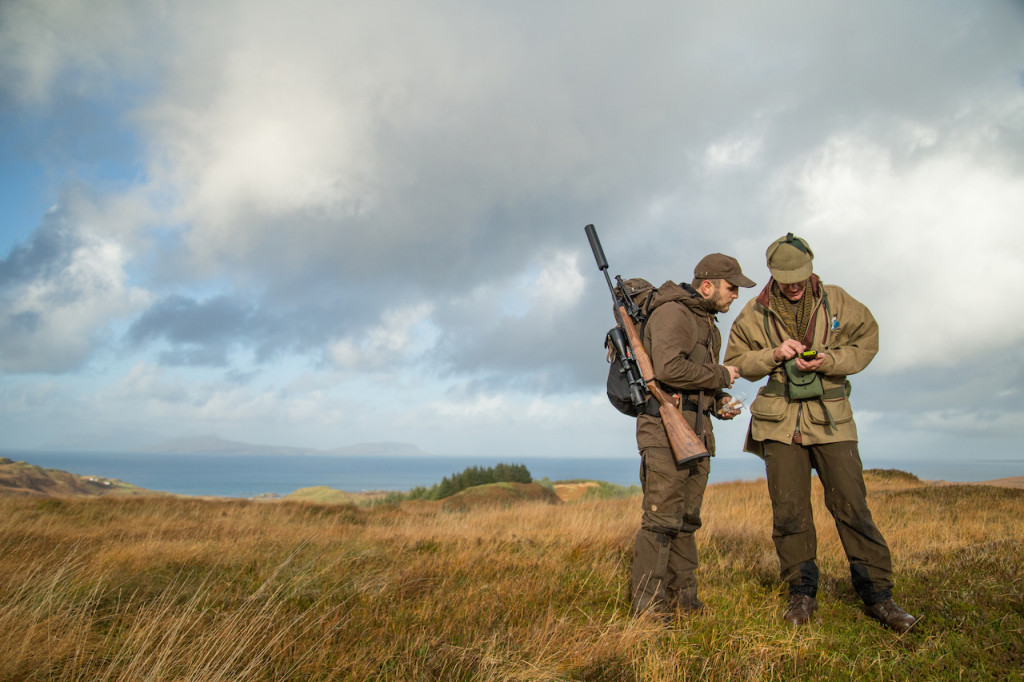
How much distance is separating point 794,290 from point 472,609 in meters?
3.24

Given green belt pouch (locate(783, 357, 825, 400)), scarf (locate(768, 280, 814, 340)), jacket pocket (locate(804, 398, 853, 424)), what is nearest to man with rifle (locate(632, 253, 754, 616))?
scarf (locate(768, 280, 814, 340))

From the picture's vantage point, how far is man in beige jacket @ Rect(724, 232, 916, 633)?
379 cm

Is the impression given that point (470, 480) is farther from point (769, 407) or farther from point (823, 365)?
point (823, 365)

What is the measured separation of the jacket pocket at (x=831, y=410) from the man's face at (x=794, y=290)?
79 centimetres

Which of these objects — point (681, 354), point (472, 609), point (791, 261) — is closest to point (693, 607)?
point (472, 609)

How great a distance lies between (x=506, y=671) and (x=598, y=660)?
21.4 inches

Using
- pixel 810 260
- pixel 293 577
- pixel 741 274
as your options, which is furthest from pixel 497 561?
pixel 810 260

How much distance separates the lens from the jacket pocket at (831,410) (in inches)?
154

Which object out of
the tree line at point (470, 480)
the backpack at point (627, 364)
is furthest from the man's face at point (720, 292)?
the tree line at point (470, 480)

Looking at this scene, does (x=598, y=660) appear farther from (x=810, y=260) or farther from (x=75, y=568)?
(x=75, y=568)

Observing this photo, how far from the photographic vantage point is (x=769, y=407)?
415 centimetres

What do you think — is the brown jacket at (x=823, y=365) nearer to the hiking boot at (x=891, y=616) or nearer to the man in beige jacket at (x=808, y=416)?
the man in beige jacket at (x=808, y=416)

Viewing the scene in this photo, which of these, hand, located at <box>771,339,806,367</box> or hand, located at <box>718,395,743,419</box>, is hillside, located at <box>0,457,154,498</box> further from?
hand, located at <box>771,339,806,367</box>

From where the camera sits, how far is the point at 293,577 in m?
4.33
